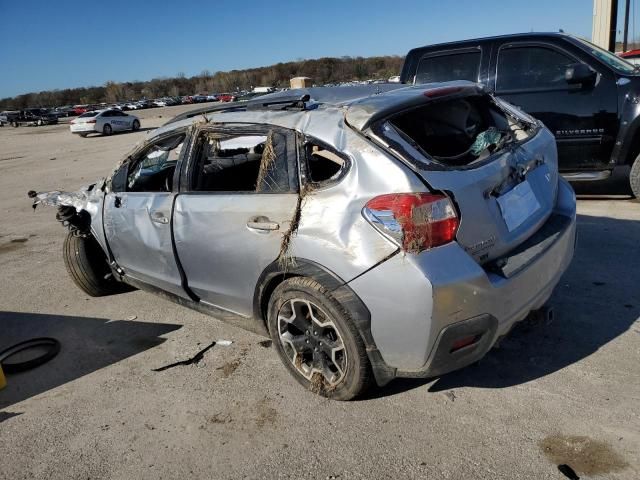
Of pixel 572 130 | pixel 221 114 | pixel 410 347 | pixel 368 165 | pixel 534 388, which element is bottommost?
pixel 534 388

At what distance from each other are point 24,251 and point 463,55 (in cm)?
624

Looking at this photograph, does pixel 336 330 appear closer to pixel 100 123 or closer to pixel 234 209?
pixel 234 209

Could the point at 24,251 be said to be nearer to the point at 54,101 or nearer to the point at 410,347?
the point at 410,347

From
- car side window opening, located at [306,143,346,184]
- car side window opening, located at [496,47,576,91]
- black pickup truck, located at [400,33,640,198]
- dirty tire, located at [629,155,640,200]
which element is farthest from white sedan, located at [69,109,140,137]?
car side window opening, located at [306,143,346,184]

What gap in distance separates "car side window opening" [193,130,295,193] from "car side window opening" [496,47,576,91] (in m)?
4.20

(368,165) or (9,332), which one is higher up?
(368,165)

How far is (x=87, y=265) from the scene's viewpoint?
4.83 m

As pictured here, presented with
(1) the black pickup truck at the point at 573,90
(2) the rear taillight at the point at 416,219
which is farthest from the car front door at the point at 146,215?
(1) the black pickup truck at the point at 573,90

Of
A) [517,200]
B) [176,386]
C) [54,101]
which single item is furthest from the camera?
[54,101]

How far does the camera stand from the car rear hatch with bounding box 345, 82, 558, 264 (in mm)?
2604

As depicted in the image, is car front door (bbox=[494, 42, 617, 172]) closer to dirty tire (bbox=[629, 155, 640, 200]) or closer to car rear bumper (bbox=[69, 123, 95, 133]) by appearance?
dirty tire (bbox=[629, 155, 640, 200])

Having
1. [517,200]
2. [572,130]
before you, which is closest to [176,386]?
[517,200]

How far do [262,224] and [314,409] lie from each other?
1079mm

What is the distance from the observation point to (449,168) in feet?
8.68
